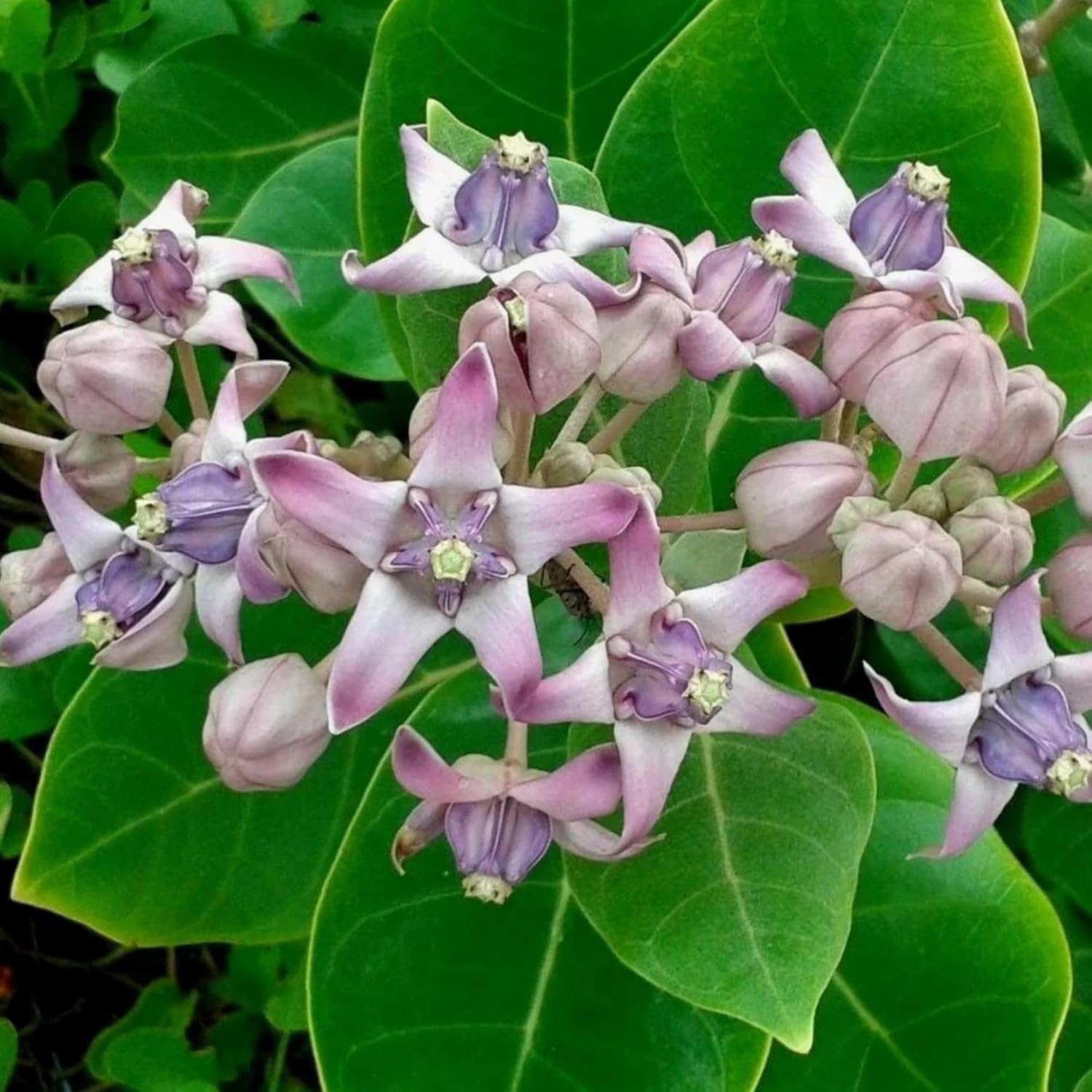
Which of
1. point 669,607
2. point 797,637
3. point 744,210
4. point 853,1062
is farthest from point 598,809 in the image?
point 797,637

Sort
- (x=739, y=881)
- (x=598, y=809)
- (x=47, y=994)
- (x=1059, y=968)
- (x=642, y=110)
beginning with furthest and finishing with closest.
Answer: (x=47, y=994) < (x=642, y=110) < (x=1059, y=968) < (x=739, y=881) < (x=598, y=809)

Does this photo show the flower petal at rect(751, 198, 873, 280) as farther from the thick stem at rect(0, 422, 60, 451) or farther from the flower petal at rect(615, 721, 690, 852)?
the thick stem at rect(0, 422, 60, 451)

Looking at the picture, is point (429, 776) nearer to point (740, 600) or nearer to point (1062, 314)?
point (740, 600)

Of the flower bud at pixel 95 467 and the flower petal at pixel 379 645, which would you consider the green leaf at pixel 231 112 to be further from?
the flower petal at pixel 379 645

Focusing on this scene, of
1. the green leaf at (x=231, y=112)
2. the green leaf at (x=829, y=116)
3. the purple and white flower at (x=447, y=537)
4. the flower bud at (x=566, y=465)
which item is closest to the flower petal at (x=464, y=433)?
the purple and white flower at (x=447, y=537)

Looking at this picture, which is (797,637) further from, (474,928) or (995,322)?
(474,928)
